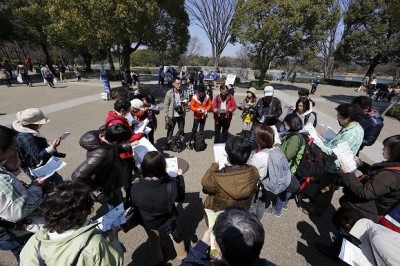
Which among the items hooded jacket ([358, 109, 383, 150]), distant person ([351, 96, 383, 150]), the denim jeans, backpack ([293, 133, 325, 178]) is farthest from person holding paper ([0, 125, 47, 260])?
hooded jacket ([358, 109, 383, 150])

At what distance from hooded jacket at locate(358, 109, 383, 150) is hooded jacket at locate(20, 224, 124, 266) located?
463cm

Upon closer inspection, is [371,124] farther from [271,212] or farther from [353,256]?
[353,256]

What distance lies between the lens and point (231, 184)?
210 centimetres

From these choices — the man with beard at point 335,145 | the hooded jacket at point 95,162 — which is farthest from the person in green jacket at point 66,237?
the man with beard at point 335,145

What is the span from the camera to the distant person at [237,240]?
1120 mm

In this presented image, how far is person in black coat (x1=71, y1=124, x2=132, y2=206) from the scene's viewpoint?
244 cm

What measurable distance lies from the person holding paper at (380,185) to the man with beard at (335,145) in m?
0.57

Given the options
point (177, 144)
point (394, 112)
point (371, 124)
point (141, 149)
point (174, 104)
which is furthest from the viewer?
point (394, 112)

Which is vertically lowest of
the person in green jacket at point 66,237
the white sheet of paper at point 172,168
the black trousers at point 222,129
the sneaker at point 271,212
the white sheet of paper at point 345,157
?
the sneaker at point 271,212

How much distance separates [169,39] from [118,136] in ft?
54.5

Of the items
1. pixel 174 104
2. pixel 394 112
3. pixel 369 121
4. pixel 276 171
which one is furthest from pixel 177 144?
pixel 394 112

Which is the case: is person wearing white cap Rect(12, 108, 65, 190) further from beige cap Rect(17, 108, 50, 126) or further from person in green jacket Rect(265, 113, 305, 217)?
person in green jacket Rect(265, 113, 305, 217)

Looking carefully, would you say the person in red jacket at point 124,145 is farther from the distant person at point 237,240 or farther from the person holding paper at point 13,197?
the distant person at point 237,240

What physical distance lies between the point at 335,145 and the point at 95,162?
358 centimetres
